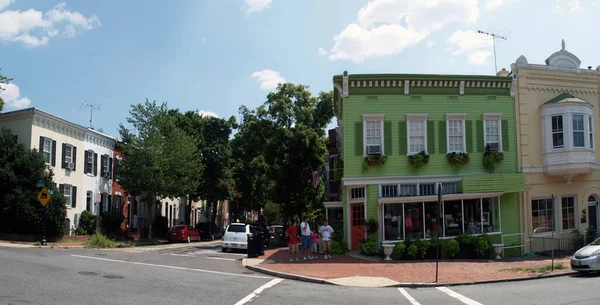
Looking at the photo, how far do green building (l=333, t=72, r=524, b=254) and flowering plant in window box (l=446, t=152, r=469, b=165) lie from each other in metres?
0.05

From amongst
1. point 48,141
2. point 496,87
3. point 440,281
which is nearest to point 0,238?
point 48,141

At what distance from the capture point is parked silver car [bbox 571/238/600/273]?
15.9 meters

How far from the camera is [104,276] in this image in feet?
45.0

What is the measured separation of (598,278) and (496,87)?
11415mm

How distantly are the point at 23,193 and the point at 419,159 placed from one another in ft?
65.8

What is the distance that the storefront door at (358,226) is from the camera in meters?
23.4

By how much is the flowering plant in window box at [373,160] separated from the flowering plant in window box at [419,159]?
4.19 feet

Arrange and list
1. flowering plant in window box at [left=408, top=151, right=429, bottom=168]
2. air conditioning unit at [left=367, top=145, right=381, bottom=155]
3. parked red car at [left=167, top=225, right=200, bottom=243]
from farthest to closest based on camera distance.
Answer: parked red car at [left=167, top=225, right=200, bottom=243] < air conditioning unit at [left=367, top=145, right=381, bottom=155] < flowering plant in window box at [left=408, top=151, right=429, bottom=168]

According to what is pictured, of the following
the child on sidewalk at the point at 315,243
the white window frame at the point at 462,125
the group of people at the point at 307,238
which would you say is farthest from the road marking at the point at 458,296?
the white window frame at the point at 462,125

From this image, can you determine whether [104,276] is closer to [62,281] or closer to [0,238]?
[62,281]

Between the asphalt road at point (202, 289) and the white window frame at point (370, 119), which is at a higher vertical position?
the white window frame at point (370, 119)

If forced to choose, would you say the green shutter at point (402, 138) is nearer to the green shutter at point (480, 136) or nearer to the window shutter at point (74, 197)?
the green shutter at point (480, 136)

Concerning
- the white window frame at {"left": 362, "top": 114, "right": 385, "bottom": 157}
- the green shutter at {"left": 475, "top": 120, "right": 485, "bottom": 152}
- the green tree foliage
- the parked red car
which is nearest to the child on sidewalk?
the white window frame at {"left": 362, "top": 114, "right": 385, "bottom": 157}

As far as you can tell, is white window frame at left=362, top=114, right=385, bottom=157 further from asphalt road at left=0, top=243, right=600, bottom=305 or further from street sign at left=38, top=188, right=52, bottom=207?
street sign at left=38, top=188, right=52, bottom=207
